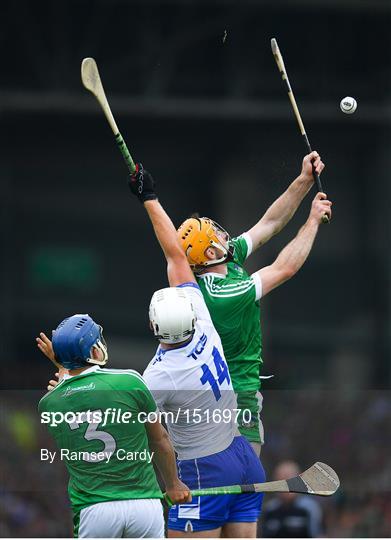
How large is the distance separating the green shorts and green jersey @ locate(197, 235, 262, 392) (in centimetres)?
4

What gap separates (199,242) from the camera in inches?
283

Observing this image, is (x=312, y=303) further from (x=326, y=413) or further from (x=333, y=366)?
(x=326, y=413)

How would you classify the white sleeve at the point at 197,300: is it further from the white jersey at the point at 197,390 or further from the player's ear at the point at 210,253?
the player's ear at the point at 210,253

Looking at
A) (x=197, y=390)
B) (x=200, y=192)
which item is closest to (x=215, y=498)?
(x=197, y=390)

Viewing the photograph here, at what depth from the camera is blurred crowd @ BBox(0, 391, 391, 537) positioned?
12250mm

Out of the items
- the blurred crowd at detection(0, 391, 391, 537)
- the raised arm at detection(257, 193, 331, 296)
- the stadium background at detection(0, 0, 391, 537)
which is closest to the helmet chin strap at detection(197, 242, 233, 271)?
the raised arm at detection(257, 193, 331, 296)

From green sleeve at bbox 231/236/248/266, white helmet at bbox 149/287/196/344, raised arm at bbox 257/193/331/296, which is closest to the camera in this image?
white helmet at bbox 149/287/196/344

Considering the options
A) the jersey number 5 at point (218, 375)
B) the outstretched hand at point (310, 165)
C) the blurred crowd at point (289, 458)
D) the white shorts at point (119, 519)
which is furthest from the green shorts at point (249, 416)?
the blurred crowd at point (289, 458)

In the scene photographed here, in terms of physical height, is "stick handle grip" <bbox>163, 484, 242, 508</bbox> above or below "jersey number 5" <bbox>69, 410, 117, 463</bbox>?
below

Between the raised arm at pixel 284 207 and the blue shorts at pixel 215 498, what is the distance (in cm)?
142

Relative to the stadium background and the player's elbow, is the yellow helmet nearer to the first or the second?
the player's elbow

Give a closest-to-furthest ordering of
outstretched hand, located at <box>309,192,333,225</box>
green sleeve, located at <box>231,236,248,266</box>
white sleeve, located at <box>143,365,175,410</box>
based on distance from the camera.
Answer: white sleeve, located at <box>143,365,175,410</box> < outstretched hand, located at <box>309,192,333,225</box> < green sleeve, located at <box>231,236,248,266</box>

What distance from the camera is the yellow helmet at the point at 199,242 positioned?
23.6 feet

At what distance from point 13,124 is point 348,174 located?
19.4 feet
